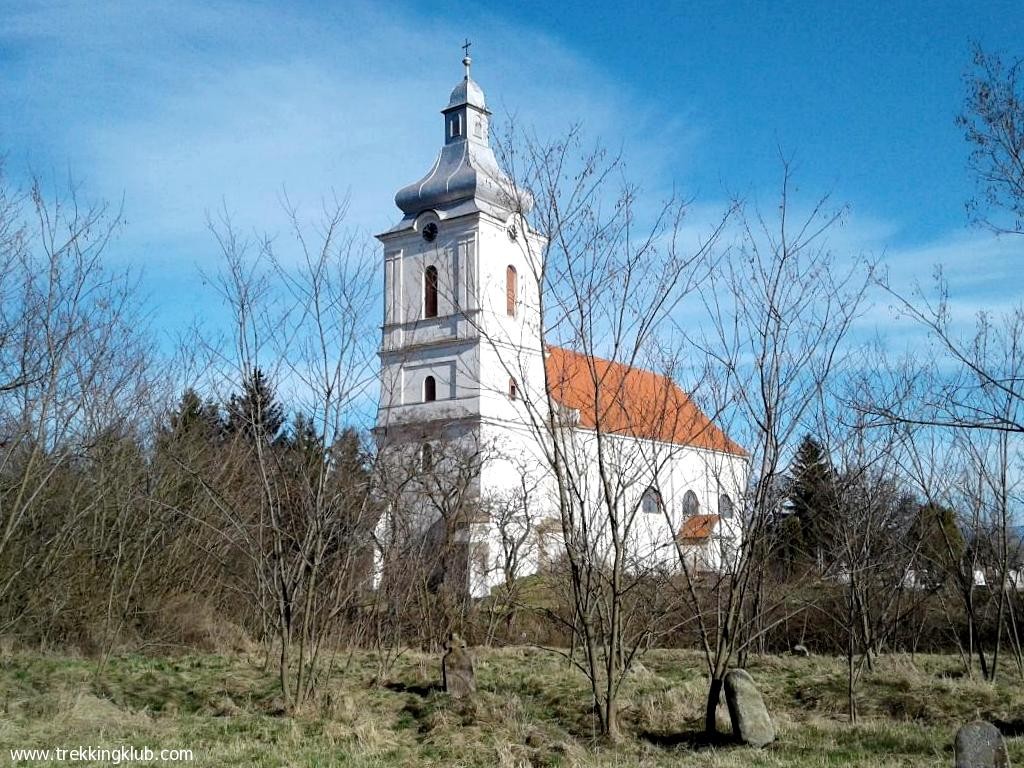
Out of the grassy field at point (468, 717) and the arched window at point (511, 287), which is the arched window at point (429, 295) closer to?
the arched window at point (511, 287)

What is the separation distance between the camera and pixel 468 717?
9945 mm

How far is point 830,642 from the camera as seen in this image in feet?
69.2

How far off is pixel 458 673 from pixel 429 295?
2769 cm

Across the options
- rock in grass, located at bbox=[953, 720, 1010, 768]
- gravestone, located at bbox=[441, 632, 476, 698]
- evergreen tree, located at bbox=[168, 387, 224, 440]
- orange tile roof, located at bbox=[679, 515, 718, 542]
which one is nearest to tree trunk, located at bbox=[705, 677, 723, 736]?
orange tile roof, located at bbox=[679, 515, 718, 542]

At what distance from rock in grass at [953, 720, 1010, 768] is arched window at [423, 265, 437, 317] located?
3144cm

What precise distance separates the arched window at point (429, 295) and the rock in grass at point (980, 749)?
1238 inches

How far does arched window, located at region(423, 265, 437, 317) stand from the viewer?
3747 centimetres

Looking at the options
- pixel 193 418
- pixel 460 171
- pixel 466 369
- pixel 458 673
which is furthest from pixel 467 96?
pixel 458 673

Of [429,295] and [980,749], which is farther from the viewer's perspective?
[429,295]

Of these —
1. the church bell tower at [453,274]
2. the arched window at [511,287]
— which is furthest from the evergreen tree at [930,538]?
the arched window at [511,287]

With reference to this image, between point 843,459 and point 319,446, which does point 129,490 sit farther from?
point 843,459

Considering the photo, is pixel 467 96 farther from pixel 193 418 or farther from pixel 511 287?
pixel 193 418

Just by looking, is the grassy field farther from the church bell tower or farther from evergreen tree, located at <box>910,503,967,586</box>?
the church bell tower

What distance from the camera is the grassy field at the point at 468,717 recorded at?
840cm
